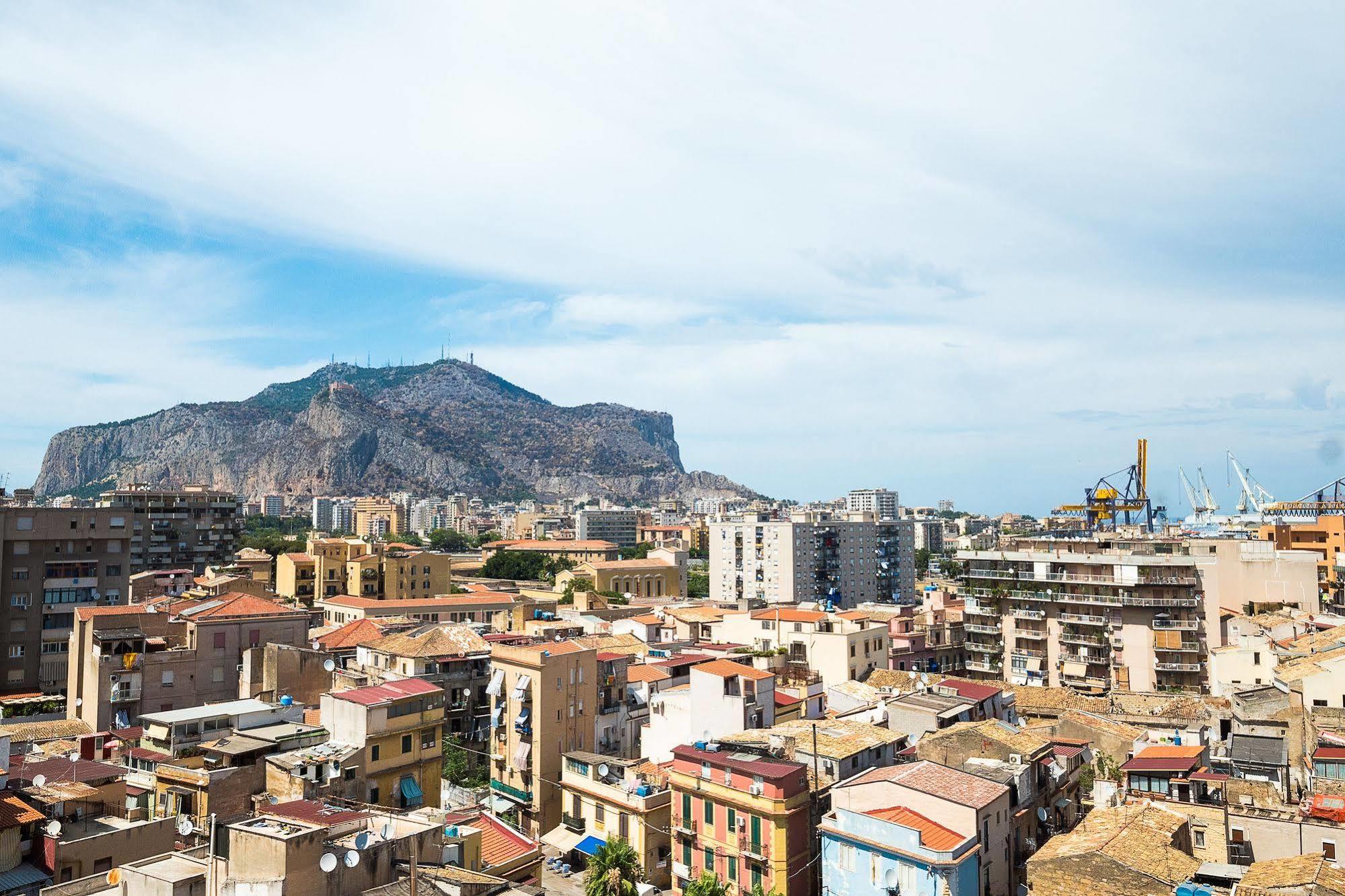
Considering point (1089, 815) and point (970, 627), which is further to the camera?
point (970, 627)

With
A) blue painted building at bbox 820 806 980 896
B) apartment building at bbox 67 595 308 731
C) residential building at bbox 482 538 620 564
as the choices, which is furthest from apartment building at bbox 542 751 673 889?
residential building at bbox 482 538 620 564

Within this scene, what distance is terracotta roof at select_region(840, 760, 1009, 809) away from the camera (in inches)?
897

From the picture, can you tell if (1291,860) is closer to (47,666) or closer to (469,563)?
(47,666)

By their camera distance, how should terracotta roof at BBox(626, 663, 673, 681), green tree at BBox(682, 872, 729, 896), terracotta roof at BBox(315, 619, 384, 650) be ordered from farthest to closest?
terracotta roof at BBox(315, 619, 384, 650) → terracotta roof at BBox(626, 663, 673, 681) → green tree at BBox(682, 872, 729, 896)

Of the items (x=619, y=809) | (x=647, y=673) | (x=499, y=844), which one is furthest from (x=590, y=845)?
(x=647, y=673)

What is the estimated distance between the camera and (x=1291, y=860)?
2044cm

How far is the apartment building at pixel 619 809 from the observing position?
29.4 m

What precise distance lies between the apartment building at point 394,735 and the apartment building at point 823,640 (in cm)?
1993

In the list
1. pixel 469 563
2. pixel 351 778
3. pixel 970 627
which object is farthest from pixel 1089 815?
pixel 469 563

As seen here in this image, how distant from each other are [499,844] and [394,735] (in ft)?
20.4

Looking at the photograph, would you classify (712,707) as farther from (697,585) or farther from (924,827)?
(697,585)

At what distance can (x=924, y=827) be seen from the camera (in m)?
22.1

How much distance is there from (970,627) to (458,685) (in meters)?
32.8

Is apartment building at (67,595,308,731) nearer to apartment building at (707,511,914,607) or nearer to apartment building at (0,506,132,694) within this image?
apartment building at (0,506,132,694)
